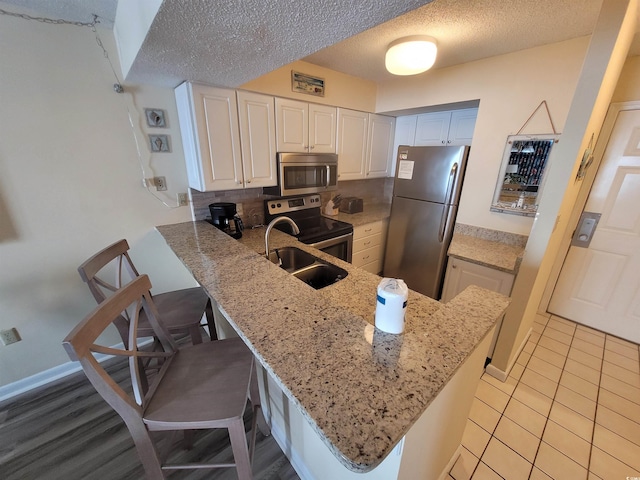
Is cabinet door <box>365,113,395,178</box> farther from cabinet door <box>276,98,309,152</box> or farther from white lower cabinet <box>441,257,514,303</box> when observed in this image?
white lower cabinet <box>441,257,514,303</box>

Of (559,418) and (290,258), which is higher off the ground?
(290,258)

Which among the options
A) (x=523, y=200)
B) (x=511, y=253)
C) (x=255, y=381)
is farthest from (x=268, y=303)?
(x=523, y=200)

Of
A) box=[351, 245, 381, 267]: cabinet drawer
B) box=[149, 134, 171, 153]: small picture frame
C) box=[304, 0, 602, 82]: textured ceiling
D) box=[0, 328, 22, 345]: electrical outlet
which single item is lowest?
box=[0, 328, 22, 345]: electrical outlet

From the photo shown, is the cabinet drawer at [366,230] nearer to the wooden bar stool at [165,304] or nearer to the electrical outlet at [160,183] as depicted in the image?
the wooden bar stool at [165,304]

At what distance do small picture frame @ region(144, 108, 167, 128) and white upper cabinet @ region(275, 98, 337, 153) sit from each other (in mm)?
902

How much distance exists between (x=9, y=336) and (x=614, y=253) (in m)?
4.85

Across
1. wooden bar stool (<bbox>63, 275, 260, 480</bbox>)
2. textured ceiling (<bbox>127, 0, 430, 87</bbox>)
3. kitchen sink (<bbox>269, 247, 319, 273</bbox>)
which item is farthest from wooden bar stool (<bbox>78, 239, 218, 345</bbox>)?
textured ceiling (<bbox>127, 0, 430, 87</bbox>)

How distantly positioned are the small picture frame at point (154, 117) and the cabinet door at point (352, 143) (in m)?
1.65

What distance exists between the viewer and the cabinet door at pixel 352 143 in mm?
2704

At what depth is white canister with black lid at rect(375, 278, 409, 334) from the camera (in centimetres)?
77

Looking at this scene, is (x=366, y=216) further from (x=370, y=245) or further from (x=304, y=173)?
(x=304, y=173)

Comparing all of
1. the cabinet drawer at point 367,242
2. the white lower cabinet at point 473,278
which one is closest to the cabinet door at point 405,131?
the cabinet drawer at point 367,242

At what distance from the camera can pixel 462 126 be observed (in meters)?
2.61

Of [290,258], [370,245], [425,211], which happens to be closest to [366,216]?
[370,245]
